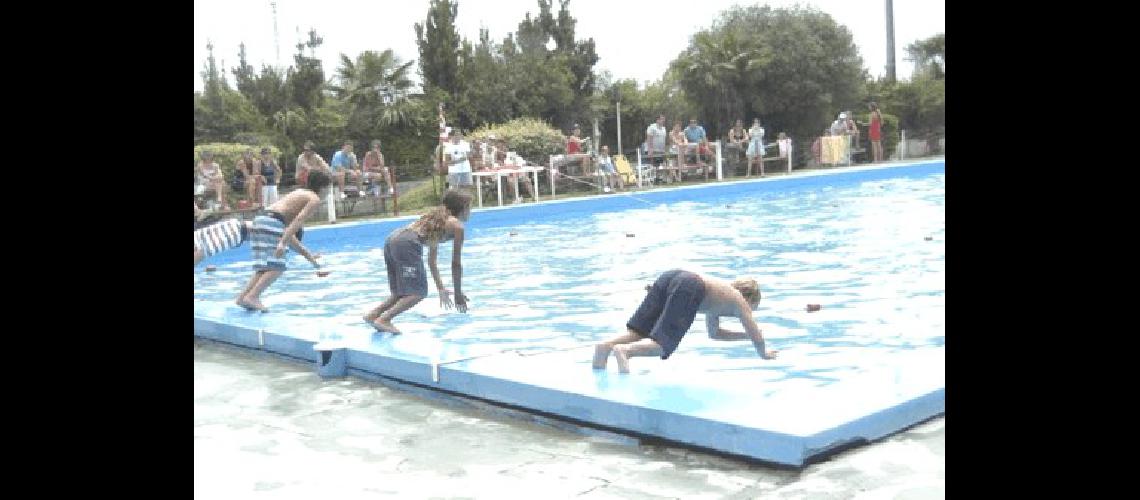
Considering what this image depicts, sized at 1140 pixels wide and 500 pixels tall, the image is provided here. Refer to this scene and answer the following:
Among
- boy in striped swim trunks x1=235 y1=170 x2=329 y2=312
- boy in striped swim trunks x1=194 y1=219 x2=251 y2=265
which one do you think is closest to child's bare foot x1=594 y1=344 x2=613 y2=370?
boy in striped swim trunks x1=235 y1=170 x2=329 y2=312

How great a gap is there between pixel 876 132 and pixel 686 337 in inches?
810

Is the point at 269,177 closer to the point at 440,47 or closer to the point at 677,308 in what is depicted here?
the point at 677,308

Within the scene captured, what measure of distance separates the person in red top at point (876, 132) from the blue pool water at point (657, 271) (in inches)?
257

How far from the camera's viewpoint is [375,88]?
92.5ft

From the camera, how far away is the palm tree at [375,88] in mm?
27219

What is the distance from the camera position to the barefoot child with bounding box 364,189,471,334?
7156mm

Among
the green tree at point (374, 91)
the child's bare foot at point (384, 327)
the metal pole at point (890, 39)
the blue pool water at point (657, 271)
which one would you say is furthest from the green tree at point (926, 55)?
the child's bare foot at point (384, 327)

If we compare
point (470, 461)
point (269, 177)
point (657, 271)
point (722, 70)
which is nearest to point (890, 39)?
point (722, 70)

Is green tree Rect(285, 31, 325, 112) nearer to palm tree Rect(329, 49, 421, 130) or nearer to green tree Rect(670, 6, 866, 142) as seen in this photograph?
palm tree Rect(329, 49, 421, 130)

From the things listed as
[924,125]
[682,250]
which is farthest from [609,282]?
[924,125]

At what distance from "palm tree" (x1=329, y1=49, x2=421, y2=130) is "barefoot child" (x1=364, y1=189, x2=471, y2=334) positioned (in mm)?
20032
